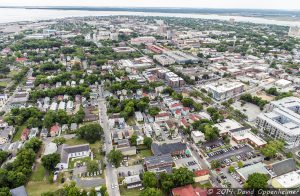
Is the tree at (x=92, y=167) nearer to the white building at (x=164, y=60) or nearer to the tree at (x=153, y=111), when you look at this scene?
the tree at (x=153, y=111)

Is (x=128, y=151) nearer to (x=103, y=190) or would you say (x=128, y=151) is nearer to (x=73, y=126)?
(x=103, y=190)

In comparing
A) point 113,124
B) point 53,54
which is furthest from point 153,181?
point 53,54

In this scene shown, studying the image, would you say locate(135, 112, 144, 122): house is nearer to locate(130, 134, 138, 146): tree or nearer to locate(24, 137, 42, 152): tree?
locate(130, 134, 138, 146): tree

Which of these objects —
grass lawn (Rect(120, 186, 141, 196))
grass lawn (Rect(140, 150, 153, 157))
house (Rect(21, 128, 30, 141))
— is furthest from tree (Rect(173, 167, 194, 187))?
house (Rect(21, 128, 30, 141))

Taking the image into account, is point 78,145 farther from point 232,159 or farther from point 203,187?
point 232,159

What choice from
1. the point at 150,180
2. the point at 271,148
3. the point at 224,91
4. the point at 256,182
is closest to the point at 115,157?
the point at 150,180

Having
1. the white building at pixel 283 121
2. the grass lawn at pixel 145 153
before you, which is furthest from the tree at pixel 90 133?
the white building at pixel 283 121
